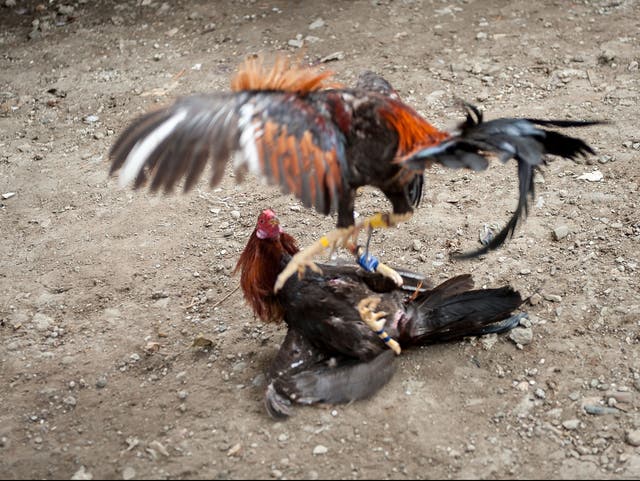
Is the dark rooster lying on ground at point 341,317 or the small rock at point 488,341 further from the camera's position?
the small rock at point 488,341

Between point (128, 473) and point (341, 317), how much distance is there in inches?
50.1

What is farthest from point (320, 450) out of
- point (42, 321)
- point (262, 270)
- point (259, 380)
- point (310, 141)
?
point (42, 321)

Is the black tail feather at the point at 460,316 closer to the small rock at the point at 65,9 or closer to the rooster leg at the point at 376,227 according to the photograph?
the rooster leg at the point at 376,227

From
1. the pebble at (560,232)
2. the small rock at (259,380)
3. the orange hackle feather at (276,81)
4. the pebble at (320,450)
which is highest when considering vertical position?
the orange hackle feather at (276,81)

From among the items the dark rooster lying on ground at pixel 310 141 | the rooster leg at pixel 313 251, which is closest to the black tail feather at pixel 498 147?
the dark rooster lying on ground at pixel 310 141

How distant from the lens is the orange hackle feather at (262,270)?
3979mm

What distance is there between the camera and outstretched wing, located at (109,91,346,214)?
3.26 meters

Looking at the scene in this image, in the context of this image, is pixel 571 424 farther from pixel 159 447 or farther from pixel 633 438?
pixel 159 447

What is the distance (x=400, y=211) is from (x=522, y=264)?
121cm

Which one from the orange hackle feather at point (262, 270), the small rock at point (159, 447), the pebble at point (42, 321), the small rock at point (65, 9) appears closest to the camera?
the small rock at point (159, 447)

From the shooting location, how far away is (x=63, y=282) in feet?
15.8

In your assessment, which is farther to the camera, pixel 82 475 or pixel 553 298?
pixel 553 298

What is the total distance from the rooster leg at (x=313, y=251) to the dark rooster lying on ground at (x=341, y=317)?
0.14 m

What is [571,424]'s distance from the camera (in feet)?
11.7
